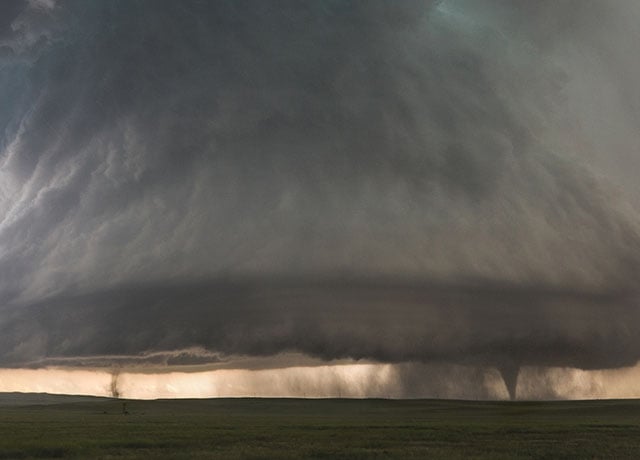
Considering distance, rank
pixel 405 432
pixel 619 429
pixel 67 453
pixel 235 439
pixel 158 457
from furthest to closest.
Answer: pixel 619 429, pixel 405 432, pixel 235 439, pixel 67 453, pixel 158 457

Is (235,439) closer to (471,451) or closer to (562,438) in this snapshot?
(471,451)

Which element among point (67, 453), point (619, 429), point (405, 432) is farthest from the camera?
point (619, 429)

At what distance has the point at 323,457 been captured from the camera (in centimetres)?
5066

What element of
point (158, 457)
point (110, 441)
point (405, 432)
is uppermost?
point (405, 432)

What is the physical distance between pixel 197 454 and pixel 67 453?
9.84 metres

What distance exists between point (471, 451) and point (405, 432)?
21.2m

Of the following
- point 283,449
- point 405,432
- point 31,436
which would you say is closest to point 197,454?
point 283,449

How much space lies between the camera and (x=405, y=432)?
246ft

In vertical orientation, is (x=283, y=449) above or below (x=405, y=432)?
below

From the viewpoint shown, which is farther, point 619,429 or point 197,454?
point 619,429

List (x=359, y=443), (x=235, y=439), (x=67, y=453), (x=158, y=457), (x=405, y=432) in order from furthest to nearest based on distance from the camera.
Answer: (x=405, y=432) → (x=235, y=439) → (x=359, y=443) → (x=67, y=453) → (x=158, y=457)

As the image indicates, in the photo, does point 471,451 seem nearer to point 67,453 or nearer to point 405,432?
point 405,432

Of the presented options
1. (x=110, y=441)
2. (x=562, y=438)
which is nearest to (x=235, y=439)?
(x=110, y=441)

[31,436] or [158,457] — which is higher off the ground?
[31,436]
